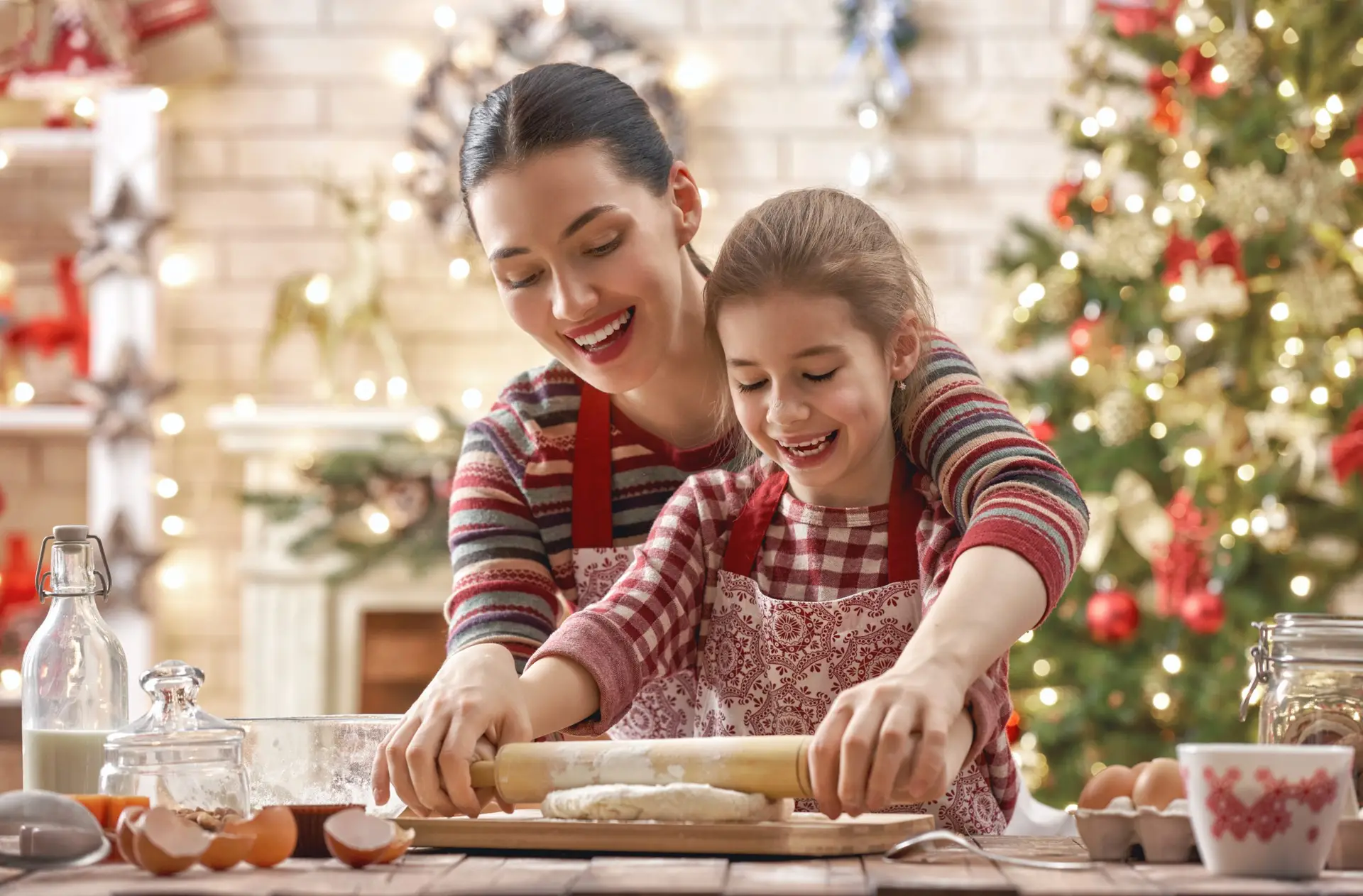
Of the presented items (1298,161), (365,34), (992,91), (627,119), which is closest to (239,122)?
(365,34)

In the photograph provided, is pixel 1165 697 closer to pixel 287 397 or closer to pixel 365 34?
pixel 287 397

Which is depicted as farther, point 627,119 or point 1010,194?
point 1010,194

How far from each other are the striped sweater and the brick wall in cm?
253

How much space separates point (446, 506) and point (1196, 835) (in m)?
2.97

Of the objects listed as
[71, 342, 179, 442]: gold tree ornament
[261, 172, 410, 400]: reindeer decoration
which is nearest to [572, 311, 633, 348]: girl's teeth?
[261, 172, 410, 400]: reindeer decoration

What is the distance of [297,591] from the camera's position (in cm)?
385

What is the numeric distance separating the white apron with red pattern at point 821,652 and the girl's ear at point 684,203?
13.6 inches

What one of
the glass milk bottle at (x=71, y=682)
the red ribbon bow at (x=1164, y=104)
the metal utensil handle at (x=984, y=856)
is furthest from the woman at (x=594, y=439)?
the red ribbon bow at (x=1164, y=104)

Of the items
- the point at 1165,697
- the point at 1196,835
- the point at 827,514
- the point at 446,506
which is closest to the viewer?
the point at 1196,835

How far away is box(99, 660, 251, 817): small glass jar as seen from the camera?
1.01 meters

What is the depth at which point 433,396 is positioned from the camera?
4.01m

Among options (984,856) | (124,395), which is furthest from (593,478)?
(124,395)

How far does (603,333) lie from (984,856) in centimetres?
61

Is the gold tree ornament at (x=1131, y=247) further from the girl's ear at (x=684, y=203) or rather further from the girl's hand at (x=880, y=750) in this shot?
the girl's hand at (x=880, y=750)
